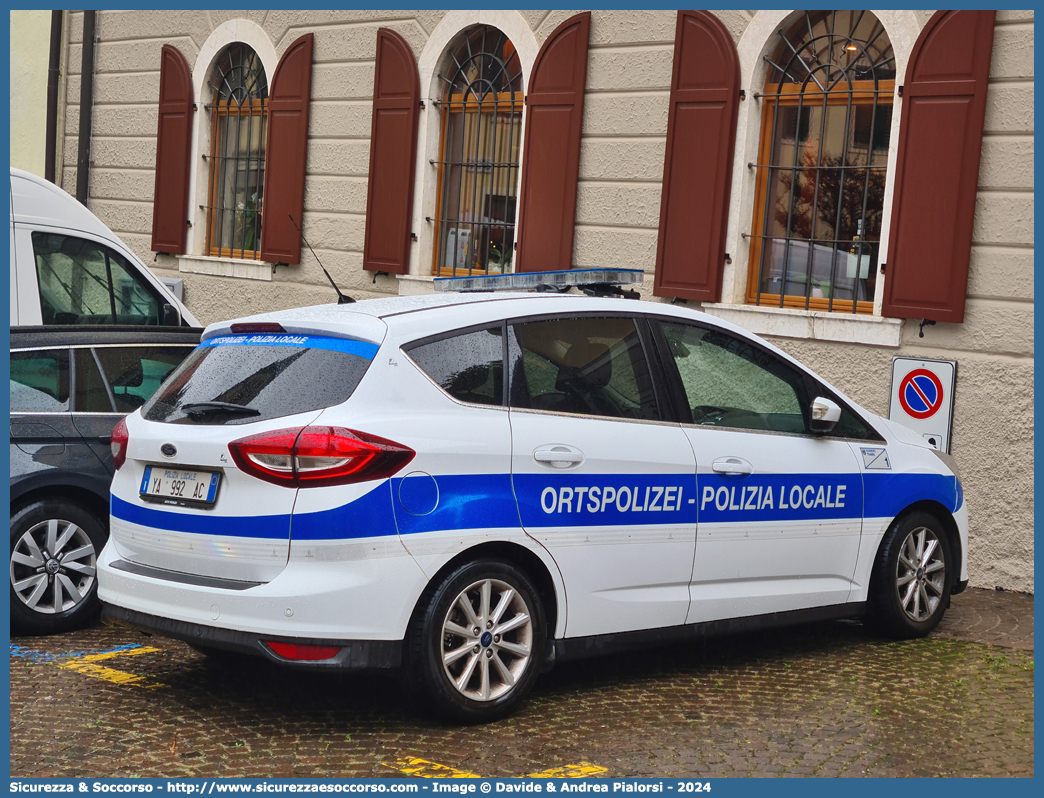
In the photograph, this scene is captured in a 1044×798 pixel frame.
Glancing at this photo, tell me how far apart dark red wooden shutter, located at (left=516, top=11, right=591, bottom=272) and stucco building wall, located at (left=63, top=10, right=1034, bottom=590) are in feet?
0.34

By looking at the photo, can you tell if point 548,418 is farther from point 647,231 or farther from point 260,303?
point 260,303

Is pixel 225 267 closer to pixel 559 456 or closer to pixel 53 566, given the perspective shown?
pixel 53 566

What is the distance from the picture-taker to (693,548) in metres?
5.59

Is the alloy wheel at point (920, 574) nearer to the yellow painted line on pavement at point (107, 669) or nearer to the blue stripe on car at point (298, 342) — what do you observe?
the blue stripe on car at point (298, 342)

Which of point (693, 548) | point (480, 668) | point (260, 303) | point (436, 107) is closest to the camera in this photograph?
point (480, 668)

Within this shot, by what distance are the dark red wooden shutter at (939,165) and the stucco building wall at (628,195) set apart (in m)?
0.11

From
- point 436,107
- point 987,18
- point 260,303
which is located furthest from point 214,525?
point 260,303

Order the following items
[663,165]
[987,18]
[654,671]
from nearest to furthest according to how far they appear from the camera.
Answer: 1. [654,671]
2. [987,18]
3. [663,165]

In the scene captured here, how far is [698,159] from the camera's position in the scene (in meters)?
9.77

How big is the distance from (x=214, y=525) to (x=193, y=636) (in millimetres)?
414

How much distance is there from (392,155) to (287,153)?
59.8 inches

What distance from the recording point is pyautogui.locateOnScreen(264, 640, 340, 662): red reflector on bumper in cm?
462

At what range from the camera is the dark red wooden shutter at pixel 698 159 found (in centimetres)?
964

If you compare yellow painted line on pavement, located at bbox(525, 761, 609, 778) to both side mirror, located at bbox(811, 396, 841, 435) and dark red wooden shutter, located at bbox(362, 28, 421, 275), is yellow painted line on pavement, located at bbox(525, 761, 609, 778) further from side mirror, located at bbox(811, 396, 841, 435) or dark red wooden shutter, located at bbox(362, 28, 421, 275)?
dark red wooden shutter, located at bbox(362, 28, 421, 275)
